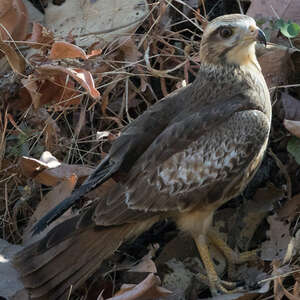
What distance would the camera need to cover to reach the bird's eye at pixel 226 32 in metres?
4.04

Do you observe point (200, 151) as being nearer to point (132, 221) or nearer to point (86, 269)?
point (132, 221)

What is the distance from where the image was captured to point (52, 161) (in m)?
4.44

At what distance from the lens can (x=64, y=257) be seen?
13.0 feet

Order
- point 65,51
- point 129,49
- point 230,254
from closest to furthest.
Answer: point 230,254 < point 65,51 < point 129,49

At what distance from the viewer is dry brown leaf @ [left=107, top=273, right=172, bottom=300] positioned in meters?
3.68

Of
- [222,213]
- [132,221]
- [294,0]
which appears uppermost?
[294,0]

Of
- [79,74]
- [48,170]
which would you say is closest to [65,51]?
[79,74]

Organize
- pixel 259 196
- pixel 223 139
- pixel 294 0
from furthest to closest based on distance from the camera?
pixel 294 0
pixel 259 196
pixel 223 139

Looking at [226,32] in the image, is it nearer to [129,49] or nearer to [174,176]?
[174,176]

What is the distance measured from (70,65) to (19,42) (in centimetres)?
32

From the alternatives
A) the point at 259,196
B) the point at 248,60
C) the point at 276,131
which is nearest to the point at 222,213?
the point at 259,196

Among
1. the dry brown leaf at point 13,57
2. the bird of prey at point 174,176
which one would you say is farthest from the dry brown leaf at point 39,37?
the bird of prey at point 174,176

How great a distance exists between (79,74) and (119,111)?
0.42m

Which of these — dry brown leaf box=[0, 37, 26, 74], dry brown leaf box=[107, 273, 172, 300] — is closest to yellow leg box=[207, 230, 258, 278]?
dry brown leaf box=[107, 273, 172, 300]
